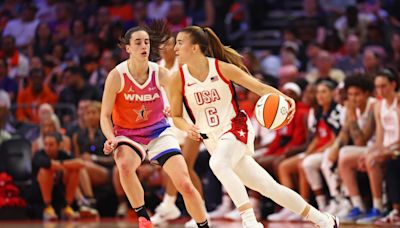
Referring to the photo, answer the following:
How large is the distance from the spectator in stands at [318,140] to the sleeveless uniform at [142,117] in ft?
10.4

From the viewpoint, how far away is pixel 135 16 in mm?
15266

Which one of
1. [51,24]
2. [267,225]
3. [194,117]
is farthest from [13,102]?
[194,117]

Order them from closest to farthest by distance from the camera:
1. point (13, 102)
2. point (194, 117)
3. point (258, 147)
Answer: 1. point (194, 117)
2. point (258, 147)
3. point (13, 102)

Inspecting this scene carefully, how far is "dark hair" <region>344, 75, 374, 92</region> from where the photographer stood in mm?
9844

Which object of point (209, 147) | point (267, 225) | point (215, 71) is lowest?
point (267, 225)

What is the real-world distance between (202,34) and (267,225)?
2778 mm

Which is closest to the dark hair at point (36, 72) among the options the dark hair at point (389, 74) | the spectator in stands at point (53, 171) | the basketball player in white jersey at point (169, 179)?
the spectator in stands at point (53, 171)

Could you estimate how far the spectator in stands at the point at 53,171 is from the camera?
444 inches

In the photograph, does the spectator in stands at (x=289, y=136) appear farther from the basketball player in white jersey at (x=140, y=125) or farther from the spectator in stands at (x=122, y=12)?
the spectator in stands at (x=122, y=12)

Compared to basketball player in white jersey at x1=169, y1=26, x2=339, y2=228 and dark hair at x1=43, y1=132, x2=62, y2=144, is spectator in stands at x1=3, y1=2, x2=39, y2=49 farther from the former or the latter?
basketball player in white jersey at x1=169, y1=26, x2=339, y2=228

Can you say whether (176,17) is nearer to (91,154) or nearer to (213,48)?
(91,154)

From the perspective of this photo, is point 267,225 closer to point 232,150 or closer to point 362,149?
point 362,149

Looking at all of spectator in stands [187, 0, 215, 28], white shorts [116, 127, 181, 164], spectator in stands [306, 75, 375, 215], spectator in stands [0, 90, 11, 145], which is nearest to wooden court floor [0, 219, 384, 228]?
spectator in stands [306, 75, 375, 215]

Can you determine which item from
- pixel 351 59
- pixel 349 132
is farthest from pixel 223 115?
pixel 351 59
